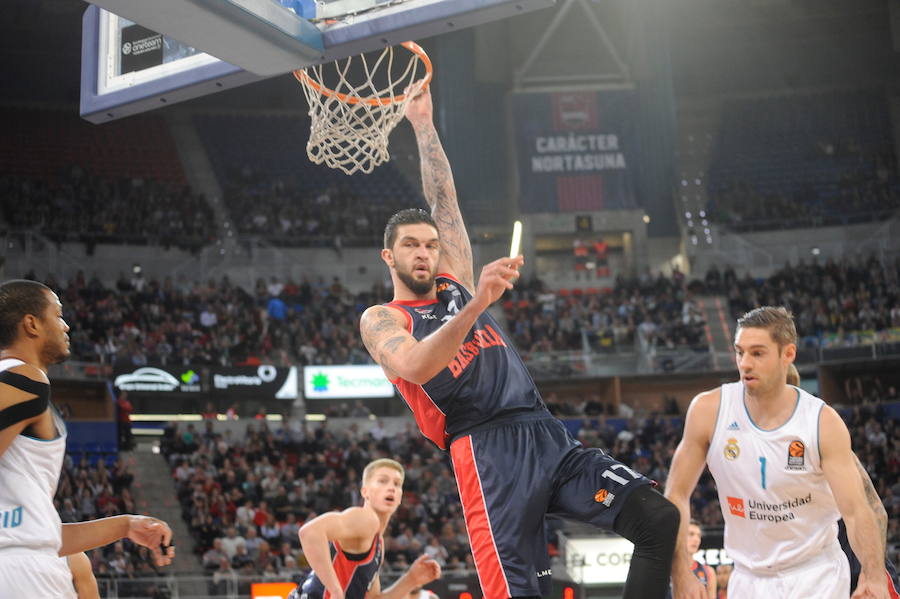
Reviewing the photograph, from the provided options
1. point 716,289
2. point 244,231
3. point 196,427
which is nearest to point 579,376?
point 716,289

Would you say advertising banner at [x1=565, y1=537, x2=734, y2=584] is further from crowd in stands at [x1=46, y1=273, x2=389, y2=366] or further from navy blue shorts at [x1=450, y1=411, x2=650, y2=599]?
navy blue shorts at [x1=450, y1=411, x2=650, y2=599]

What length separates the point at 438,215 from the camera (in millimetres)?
5363

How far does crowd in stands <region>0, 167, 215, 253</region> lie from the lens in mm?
25703

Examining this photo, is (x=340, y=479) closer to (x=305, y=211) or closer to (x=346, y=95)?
(x=305, y=211)

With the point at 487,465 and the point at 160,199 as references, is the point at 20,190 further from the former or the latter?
the point at 487,465

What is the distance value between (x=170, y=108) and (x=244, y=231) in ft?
20.5

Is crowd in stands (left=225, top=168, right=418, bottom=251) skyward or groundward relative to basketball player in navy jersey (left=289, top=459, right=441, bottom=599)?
skyward

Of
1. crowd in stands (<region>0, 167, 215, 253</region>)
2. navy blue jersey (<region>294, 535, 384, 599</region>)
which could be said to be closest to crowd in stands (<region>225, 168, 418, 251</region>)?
crowd in stands (<region>0, 167, 215, 253</region>)

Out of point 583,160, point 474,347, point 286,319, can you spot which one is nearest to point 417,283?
point 474,347

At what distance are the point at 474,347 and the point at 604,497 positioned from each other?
0.94 m

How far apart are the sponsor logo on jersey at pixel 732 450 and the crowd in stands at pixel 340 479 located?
35.4ft

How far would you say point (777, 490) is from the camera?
4781 mm

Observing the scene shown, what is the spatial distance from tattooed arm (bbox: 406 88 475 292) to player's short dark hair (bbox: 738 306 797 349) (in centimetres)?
145

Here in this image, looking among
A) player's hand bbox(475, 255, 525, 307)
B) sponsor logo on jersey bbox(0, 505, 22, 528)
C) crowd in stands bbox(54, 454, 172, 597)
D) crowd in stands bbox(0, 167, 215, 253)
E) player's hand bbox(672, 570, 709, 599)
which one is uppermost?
crowd in stands bbox(0, 167, 215, 253)
